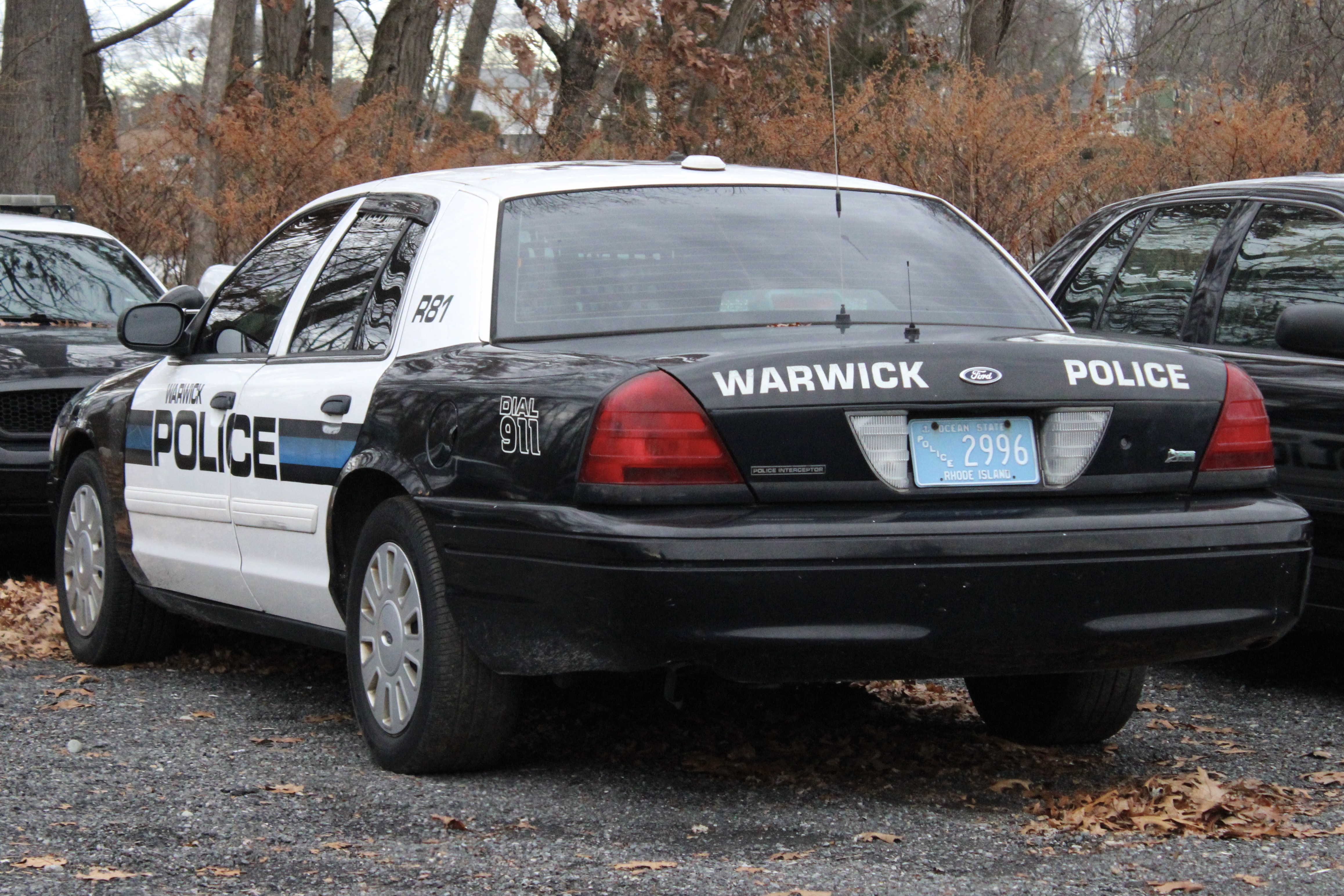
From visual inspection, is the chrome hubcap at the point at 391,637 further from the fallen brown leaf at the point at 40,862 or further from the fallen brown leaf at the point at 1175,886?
the fallen brown leaf at the point at 1175,886

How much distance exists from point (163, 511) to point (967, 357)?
2.97 meters

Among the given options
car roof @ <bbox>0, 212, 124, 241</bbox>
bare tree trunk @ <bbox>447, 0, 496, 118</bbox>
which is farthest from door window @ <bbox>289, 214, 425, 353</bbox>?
bare tree trunk @ <bbox>447, 0, 496, 118</bbox>

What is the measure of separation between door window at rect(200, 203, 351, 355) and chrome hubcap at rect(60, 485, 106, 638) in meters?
0.86

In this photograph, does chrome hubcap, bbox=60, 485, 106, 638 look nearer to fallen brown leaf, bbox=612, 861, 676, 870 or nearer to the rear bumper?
the rear bumper

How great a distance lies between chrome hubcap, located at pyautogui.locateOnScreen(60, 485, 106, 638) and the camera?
645 centimetres

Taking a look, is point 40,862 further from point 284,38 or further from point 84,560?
point 284,38

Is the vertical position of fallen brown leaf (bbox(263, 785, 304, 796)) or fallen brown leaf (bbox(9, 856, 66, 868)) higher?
fallen brown leaf (bbox(9, 856, 66, 868))

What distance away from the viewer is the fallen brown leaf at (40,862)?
3793 millimetres

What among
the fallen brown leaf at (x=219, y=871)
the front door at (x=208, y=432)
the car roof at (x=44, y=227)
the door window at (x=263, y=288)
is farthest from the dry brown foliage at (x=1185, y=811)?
the car roof at (x=44, y=227)

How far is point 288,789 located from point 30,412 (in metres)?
4.38

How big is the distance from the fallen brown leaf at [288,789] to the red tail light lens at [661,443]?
4.01ft

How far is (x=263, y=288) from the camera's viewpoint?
5.85 m

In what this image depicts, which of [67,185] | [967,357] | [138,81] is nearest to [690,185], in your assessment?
[967,357]

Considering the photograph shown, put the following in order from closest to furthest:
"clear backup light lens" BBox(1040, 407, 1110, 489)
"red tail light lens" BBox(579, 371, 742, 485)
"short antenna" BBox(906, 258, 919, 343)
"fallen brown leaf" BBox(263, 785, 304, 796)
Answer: "red tail light lens" BBox(579, 371, 742, 485), "clear backup light lens" BBox(1040, 407, 1110, 489), "short antenna" BBox(906, 258, 919, 343), "fallen brown leaf" BBox(263, 785, 304, 796)
